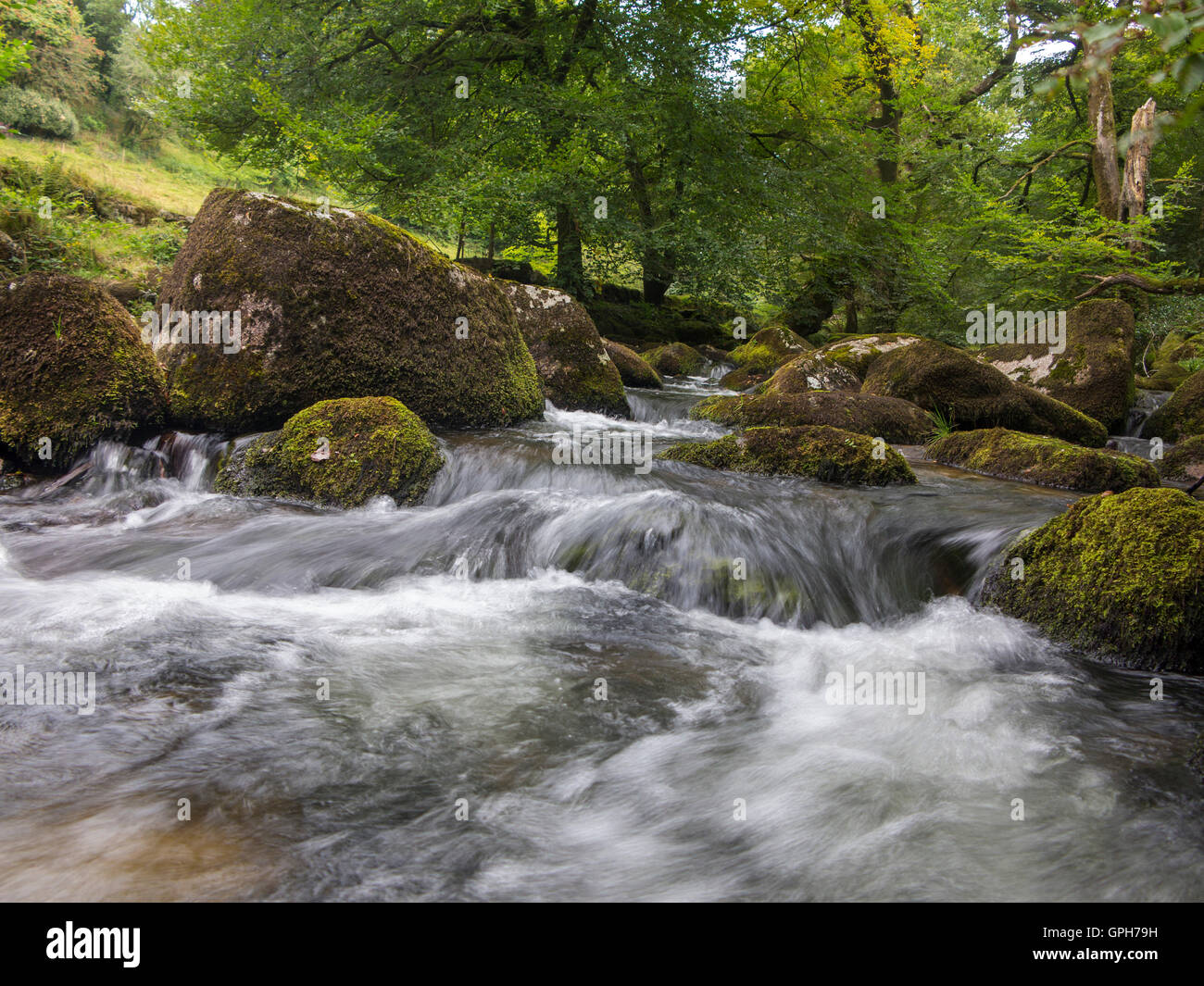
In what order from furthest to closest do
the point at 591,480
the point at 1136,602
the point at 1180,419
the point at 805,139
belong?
1. the point at 805,139
2. the point at 1180,419
3. the point at 591,480
4. the point at 1136,602

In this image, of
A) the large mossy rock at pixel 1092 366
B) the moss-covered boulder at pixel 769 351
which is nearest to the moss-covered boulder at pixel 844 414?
the large mossy rock at pixel 1092 366

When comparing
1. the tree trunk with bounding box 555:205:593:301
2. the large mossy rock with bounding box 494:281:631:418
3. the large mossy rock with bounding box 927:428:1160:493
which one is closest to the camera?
the large mossy rock with bounding box 927:428:1160:493

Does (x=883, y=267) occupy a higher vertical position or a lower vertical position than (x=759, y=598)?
higher

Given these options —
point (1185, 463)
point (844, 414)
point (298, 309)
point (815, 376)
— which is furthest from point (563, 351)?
point (1185, 463)

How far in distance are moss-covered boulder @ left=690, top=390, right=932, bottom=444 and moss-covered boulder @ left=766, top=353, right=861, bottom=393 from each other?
1.45 m

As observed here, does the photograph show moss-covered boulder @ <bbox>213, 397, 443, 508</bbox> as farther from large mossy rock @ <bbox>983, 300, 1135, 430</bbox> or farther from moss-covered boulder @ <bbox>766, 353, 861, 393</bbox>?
large mossy rock @ <bbox>983, 300, 1135, 430</bbox>

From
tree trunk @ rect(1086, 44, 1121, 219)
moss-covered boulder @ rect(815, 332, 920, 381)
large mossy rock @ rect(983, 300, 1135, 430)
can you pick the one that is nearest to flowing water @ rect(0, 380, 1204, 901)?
moss-covered boulder @ rect(815, 332, 920, 381)

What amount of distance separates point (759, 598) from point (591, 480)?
7.48ft

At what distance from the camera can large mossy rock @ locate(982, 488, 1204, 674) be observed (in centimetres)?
374

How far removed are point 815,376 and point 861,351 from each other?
1.23 meters

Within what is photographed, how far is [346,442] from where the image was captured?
6.22 metres

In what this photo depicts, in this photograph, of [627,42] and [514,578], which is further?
[627,42]

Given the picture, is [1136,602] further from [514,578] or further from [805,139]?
[805,139]
